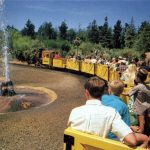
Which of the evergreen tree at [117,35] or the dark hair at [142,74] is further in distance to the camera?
the evergreen tree at [117,35]

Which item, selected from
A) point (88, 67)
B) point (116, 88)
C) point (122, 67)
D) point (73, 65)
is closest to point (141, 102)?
point (116, 88)

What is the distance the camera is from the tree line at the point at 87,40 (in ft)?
178

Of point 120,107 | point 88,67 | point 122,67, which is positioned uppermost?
point 120,107

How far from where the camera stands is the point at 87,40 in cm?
12519

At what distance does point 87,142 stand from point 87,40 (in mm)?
122097

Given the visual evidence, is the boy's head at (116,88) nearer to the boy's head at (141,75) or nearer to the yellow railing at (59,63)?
the boy's head at (141,75)

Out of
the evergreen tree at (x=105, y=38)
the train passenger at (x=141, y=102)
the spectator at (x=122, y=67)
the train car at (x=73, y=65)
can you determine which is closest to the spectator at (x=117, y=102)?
the train passenger at (x=141, y=102)

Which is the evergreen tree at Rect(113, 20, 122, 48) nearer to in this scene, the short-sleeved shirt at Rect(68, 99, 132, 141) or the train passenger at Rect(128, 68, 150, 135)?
the train passenger at Rect(128, 68, 150, 135)

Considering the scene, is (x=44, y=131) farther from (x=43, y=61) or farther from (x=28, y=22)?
(x=28, y=22)

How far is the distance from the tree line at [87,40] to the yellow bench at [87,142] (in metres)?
42.8

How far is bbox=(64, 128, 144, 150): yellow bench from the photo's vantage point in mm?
3736

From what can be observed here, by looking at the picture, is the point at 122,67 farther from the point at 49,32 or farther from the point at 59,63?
the point at 49,32

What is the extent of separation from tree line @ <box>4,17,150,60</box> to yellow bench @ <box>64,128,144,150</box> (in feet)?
140

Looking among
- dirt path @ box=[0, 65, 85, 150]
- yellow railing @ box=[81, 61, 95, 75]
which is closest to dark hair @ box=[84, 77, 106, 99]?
dirt path @ box=[0, 65, 85, 150]
